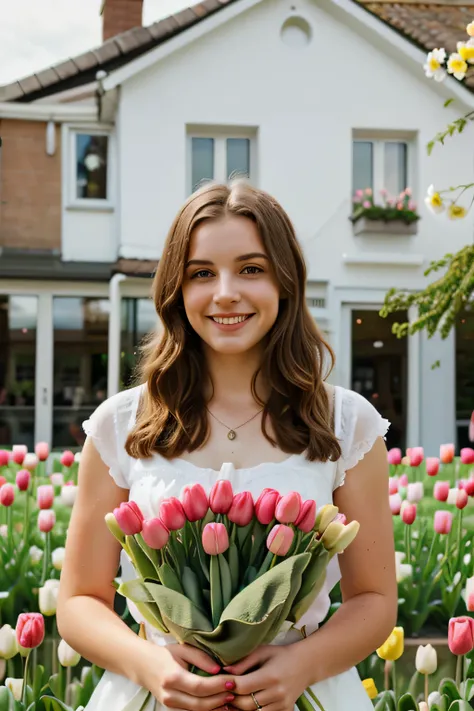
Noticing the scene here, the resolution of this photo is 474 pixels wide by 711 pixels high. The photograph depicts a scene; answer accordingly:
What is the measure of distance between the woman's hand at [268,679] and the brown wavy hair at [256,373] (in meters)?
0.33

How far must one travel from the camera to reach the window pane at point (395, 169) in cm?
1088

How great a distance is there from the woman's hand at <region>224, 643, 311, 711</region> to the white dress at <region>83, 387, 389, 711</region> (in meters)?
0.13

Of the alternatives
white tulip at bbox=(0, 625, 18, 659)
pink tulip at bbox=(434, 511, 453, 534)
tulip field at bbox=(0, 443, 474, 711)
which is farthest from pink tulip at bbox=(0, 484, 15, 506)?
pink tulip at bbox=(434, 511, 453, 534)

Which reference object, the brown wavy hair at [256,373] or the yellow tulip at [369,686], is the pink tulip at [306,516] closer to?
the brown wavy hair at [256,373]

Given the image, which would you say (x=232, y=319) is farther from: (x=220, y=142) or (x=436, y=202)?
(x=220, y=142)

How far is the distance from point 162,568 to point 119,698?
31cm

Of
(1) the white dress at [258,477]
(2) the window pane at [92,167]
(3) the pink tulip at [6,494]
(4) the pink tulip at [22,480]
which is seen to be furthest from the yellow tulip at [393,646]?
(2) the window pane at [92,167]

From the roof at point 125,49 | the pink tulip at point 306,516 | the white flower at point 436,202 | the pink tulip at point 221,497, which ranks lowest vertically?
the pink tulip at point 306,516

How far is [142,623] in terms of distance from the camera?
1379mm

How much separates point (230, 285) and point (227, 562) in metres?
0.43

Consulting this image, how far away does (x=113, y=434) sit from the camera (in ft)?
4.76

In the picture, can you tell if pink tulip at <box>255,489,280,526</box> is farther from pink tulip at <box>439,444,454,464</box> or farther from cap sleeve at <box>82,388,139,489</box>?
pink tulip at <box>439,444,454,464</box>

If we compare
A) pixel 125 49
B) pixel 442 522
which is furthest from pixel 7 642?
pixel 125 49

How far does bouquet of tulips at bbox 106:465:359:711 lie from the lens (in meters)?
1.11
